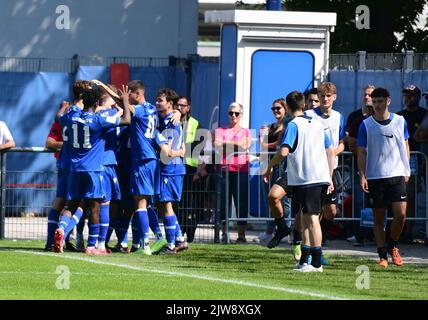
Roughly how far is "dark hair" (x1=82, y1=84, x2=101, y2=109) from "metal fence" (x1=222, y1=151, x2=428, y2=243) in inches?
129

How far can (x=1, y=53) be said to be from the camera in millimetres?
28000

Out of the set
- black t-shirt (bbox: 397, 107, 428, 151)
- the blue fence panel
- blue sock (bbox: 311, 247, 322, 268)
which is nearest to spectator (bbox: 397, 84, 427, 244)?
black t-shirt (bbox: 397, 107, 428, 151)

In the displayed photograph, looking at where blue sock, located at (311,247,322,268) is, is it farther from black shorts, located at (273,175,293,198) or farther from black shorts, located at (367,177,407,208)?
black shorts, located at (273,175,293,198)

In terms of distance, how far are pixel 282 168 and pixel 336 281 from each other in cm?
421

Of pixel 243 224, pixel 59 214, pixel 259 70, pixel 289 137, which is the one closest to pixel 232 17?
pixel 259 70

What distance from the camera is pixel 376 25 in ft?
94.6

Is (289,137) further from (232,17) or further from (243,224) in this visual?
(232,17)

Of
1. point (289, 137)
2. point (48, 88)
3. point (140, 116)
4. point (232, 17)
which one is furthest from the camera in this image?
point (48, 88)

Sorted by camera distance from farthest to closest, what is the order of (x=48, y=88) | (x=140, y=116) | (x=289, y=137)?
(x=48, y=88) → (x=140, y=116) → (x=289, y=137)

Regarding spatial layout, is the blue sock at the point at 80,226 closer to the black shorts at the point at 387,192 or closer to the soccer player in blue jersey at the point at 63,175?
the soccer player in blue jersey at the point at 63,175

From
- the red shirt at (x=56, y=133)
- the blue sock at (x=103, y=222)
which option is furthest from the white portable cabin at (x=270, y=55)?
the blue sock at (x=103, y=222)

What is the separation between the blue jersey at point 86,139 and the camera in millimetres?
16562

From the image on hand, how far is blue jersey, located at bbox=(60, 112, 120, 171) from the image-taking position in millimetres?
16562

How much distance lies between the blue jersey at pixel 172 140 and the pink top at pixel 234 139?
2.25 meters
